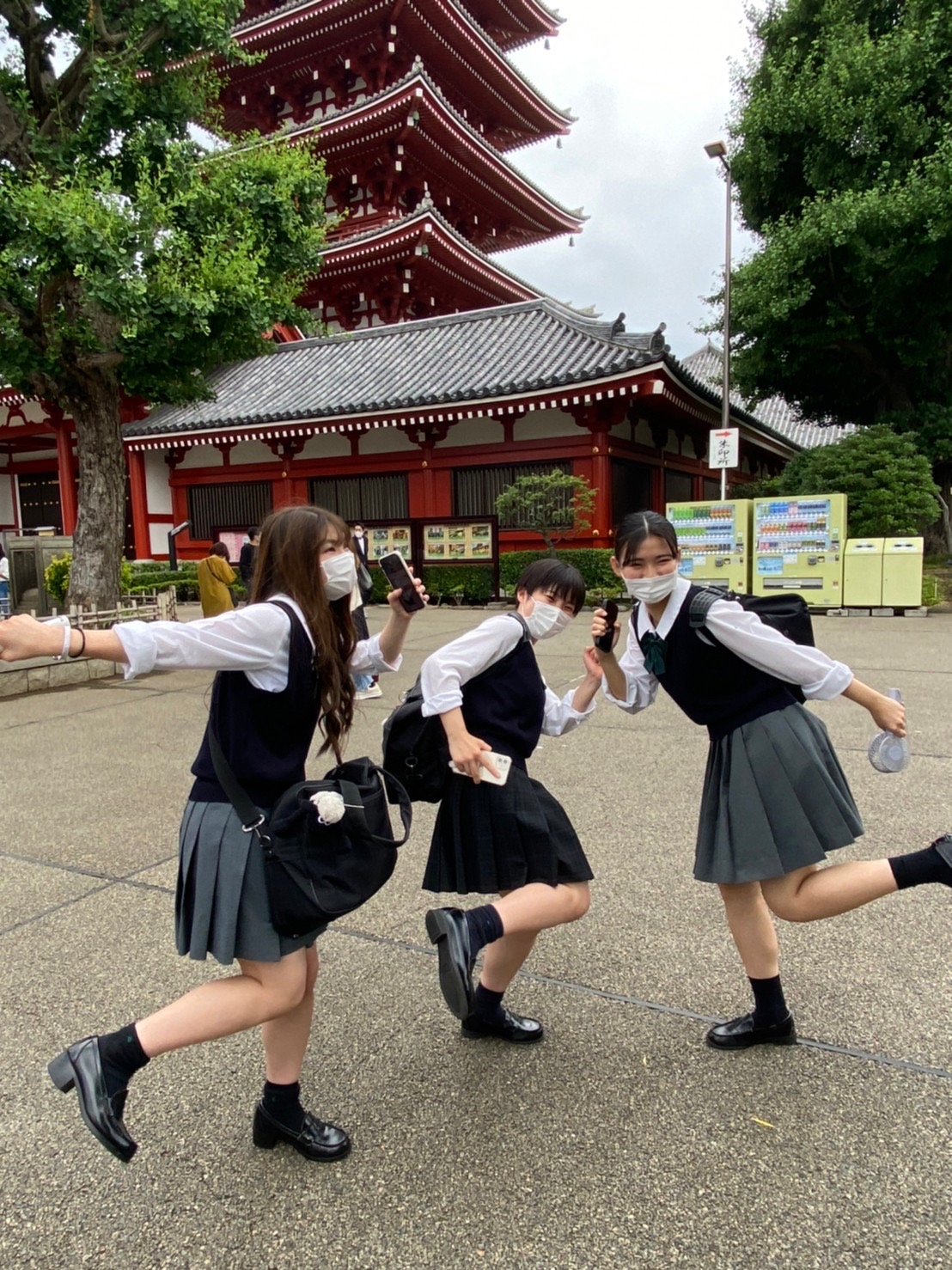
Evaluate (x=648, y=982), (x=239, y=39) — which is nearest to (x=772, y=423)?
(x=239, y=39)

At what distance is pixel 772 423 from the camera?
112 ft

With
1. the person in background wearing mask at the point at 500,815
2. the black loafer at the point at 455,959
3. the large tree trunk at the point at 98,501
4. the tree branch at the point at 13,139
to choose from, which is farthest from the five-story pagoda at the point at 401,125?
the black loafer at the point at 455,959

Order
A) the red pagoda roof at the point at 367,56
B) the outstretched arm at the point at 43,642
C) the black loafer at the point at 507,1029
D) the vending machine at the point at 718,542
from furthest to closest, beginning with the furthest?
the red pagoda roof at the point at 367,56, the vending machine at the point at 718,542, the black loafer at the point at 507,1029, the outstretched arm at the point at 43,642

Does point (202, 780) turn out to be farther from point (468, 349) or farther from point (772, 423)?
point (772, 423)

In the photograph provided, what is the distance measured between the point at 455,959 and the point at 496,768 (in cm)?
44

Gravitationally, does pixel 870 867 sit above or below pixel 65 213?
below

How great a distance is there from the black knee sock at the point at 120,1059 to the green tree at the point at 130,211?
22.0 ft

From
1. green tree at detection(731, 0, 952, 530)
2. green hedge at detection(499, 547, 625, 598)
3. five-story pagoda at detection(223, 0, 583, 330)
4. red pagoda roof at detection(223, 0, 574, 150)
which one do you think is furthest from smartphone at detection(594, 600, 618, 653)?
red pagoda roof at detection(223, 0, 574, 150)

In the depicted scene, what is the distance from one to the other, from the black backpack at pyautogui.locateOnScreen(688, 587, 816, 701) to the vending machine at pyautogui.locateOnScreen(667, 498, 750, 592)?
1105 centimetres

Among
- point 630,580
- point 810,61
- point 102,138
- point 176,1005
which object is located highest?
point 810,61

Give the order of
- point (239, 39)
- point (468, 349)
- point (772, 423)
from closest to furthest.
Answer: point (468, 349)
point (239, 39)
point (772, 423)

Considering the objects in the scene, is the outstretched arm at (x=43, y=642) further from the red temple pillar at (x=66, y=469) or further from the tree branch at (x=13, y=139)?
the red temple pillar at (x=66, y=469)

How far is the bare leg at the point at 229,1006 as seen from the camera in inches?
64.4

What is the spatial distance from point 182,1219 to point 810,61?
1934 cm
